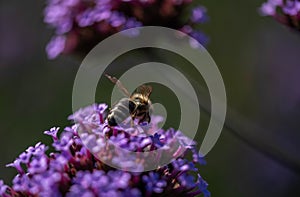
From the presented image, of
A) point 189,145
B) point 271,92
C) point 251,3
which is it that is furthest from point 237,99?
point 189,145

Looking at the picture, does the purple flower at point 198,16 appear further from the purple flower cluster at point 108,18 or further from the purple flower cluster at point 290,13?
the purple flower cluster at point 290,13

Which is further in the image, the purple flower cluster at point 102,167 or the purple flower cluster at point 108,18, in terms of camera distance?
the purple flower cluster at point 108,18

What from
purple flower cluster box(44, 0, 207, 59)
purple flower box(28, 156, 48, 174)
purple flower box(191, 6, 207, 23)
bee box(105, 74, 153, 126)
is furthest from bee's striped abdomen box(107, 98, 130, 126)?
purple flower box(191, 6, 207, 23)

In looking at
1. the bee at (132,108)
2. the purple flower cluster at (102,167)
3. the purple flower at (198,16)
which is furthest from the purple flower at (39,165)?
the purple flower at (198,16)

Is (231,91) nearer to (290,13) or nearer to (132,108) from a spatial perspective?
(290,13)

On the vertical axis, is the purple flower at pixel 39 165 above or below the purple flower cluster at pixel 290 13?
below

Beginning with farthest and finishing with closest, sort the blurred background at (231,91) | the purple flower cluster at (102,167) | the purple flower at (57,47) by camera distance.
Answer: the blurred background at (231,91) < the purple flower at (57,47) < the purple flower cluster at (102,167)

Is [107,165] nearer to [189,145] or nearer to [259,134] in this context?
[189,145]

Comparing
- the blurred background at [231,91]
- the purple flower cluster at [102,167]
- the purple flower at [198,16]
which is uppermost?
the purple flower at [198,16]
